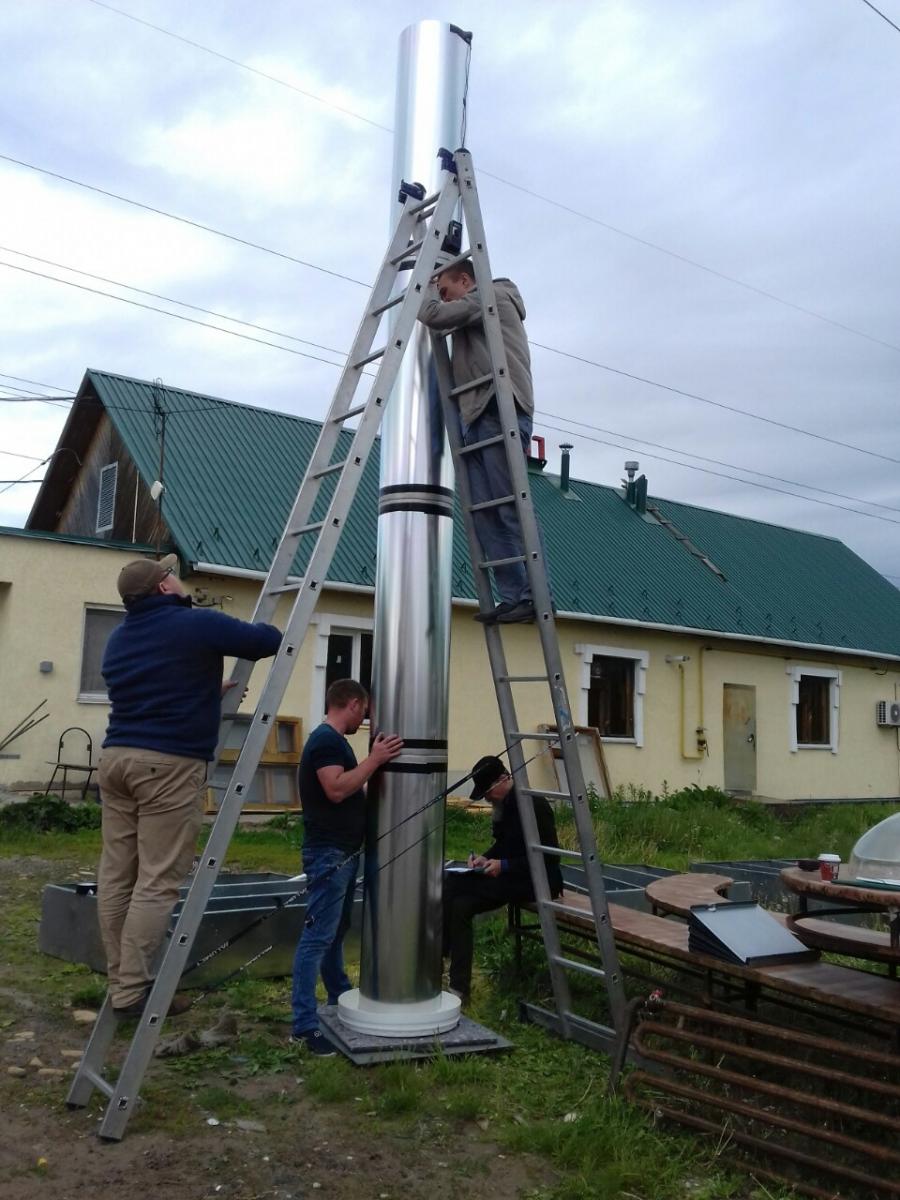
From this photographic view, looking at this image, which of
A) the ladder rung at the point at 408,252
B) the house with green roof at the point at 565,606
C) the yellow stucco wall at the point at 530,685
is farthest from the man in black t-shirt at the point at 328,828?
the house with green roof at the point at 565,606

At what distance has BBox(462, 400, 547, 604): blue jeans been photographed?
5.43m

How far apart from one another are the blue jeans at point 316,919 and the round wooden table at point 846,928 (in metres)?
2.05

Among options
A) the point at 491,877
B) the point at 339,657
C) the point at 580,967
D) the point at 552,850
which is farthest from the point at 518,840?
the point at 339,657

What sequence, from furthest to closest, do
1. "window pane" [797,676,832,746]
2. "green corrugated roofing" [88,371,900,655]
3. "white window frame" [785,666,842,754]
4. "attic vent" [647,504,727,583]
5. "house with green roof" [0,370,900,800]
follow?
"attic vent" [647,504,727,583], "window pane" [797,676,832,746], "white window frame" [785,666,842,754], "green corrugated roofing" [88,371,900,655], "house with green roof" [0,370,900,800]

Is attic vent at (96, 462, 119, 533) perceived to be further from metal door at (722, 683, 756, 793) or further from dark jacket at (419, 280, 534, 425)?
dark jacket at (419, 280, 534, 425)

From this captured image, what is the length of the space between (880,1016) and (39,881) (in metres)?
7.08

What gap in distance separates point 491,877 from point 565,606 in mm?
11439

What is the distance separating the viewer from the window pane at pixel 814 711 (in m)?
21.3

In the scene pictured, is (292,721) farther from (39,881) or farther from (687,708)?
(687,708)

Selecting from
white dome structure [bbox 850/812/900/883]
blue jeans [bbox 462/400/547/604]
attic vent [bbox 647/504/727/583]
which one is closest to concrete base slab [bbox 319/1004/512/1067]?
white dome structure [bbox 850/812/900/883]

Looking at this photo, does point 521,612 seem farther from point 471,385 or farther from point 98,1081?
point 98,1081

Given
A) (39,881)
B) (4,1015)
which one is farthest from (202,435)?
(4,1015)

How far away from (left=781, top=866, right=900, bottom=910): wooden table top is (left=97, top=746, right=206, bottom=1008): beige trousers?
245cm

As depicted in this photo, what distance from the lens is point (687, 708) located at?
18.7 meters
